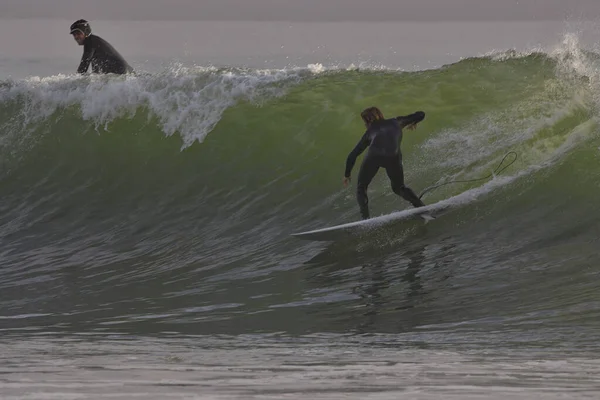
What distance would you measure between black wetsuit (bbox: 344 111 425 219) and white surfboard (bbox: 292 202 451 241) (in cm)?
10

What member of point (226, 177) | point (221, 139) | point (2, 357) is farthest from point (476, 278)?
point (221, 139)

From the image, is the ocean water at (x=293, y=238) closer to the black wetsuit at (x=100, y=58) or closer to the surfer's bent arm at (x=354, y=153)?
the surfer's bent arm at (x=354, y=153)

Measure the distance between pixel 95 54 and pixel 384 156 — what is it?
540 cm

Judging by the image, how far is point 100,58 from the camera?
14.4m

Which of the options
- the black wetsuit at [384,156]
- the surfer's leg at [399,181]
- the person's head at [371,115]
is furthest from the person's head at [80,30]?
the surfer's leg at [399,181]

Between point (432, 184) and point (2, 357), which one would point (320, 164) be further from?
point (2, 357)

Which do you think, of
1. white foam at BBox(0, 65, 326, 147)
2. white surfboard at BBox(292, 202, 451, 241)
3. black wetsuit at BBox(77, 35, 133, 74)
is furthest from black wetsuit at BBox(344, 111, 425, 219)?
black wetsuit at BBox(77, 35, 133, 74)

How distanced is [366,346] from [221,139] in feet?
26.1

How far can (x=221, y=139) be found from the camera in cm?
1459

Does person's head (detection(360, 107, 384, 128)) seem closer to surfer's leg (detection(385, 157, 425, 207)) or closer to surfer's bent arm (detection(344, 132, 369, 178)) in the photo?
surfer's bent arm (detection(344, 132, 369, 178))

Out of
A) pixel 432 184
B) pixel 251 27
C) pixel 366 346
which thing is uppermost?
pixel 251 27

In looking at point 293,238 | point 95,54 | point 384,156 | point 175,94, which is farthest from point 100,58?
point 384,156

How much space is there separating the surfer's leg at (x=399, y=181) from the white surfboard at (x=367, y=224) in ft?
0.30

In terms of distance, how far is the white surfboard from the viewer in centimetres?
1045
